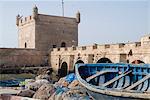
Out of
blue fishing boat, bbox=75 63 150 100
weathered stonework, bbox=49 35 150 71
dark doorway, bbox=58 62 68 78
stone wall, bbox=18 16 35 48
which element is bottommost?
dark doorway, bbox=58 62 68 78

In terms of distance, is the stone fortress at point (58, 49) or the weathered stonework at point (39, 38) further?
the weathered stonework at point (39, 38)

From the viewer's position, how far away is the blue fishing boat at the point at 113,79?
31.6ft

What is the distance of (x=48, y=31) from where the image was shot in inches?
1281

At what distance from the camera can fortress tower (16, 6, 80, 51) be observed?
3197cm

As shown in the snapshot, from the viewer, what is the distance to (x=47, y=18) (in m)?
32.9

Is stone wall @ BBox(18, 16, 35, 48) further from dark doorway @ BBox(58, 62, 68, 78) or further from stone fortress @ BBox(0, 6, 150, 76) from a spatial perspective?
dark doorway @ BBox(58, 62, 68, 78)

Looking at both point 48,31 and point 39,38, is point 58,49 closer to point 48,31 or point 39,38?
point 39,38

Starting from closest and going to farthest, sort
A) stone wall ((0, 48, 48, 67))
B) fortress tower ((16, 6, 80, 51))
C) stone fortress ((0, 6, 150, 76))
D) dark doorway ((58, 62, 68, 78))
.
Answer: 1. stone fortress ((0, 6, 150, 76))
2. stone wall ((0, 48, 48, 67))
3. dark doorway ((58, 62, 68, 78))
4. fortress tower ((16, 6, 80, 51))

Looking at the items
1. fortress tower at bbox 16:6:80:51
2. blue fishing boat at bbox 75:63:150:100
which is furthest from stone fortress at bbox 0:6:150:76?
blue fishing boat at bbox 75:63:150:100

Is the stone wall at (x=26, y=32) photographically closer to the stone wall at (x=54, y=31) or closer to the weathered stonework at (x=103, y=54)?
the stone wall at (x=54, y=31)

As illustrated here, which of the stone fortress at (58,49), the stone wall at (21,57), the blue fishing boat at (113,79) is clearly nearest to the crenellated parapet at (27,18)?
the stone fortress at (58,49)

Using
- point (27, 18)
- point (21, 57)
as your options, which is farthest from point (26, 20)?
point (21, 57)

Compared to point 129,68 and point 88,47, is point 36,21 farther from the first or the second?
point 129,68

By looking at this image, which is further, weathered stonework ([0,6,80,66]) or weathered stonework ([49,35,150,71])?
weathered stonework ([0,6,80,66])
